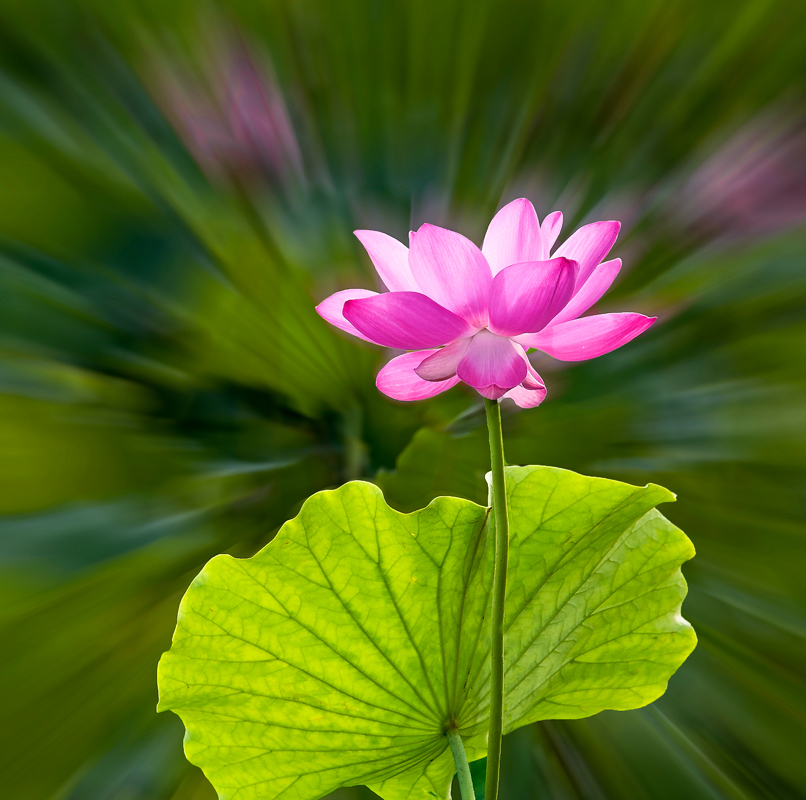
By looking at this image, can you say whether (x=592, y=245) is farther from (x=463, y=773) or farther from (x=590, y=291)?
(x=463, y=773)

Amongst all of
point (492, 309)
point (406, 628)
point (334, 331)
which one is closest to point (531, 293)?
point (492, 309)

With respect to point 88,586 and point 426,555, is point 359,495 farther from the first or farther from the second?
point 88,586

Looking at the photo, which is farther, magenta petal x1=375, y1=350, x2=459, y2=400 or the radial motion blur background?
the radial motion blur background

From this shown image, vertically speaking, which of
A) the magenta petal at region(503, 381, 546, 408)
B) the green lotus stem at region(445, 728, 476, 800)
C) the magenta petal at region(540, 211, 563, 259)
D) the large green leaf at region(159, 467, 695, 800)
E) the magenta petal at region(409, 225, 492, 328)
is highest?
the magenta petal at region(540, 211, 563, 259)

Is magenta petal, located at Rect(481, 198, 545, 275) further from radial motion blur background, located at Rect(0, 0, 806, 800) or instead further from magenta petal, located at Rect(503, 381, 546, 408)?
radial motion blur background, located at Rect(0, 0, 806, 800)

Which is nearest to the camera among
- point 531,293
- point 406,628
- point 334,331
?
point 531,293

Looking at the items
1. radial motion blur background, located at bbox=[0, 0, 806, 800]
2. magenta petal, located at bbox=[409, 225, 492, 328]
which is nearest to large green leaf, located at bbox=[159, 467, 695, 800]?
magenta petal, located at bbox=[409, 225, 492, 328]

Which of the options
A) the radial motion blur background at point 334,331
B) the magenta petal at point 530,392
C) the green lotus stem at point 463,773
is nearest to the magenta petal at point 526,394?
the magenta petal at point 530,392
